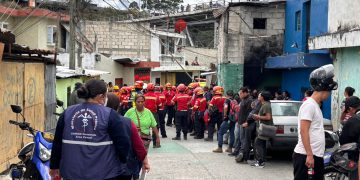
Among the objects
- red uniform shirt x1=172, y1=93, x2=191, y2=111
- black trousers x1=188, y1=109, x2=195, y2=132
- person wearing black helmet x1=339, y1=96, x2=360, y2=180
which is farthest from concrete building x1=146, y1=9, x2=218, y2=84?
person wearing black helmet x1=339, y1=96, x2=360, y2=180

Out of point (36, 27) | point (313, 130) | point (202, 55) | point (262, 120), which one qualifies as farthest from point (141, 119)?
point (202, 55)

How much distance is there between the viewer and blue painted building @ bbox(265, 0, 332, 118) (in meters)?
18.6

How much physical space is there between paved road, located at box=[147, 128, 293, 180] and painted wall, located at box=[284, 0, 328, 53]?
296 inches

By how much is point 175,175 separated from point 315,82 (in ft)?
15.8

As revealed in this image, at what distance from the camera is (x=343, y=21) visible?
14930mm

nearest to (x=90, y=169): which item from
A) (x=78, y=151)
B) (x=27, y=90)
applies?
(x=78, y=151)

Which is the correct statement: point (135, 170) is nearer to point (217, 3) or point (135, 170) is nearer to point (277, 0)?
point (277, 0)

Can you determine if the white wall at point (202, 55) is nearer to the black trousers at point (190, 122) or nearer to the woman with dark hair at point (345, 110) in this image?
the black trousers at point (190, 122)

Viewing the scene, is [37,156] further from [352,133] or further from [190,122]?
[190,122]

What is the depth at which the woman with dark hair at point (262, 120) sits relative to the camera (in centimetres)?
1117

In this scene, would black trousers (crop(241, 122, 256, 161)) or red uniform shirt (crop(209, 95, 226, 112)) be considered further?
red uniform shirt (crop(209, 95, 226, 112))

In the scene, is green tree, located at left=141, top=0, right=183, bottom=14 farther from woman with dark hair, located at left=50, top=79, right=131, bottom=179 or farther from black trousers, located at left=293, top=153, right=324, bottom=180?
→ woman with dark hair, located at left=50, top=79, right=131, bottom=179

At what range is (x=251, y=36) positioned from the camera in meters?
24.8

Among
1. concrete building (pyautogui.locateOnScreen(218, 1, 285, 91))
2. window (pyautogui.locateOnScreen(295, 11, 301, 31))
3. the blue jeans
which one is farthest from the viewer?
concrete building (pyautogui.locateOnScreen(218, 1, 285, 91))
